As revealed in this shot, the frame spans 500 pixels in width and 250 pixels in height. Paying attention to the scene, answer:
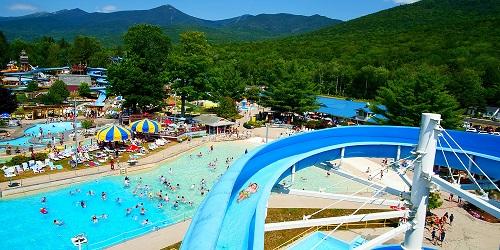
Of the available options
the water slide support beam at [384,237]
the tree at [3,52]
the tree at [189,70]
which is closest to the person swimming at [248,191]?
the water slide support beam at [384,237]

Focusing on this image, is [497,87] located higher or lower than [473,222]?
higher

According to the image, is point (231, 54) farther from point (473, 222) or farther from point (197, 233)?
point (197, 233)

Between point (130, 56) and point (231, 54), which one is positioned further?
point (231, 54)

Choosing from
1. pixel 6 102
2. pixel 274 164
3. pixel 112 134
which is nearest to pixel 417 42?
pixel 112 134

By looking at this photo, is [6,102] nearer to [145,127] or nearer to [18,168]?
[145,127]

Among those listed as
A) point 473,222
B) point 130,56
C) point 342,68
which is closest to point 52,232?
point 473,222
